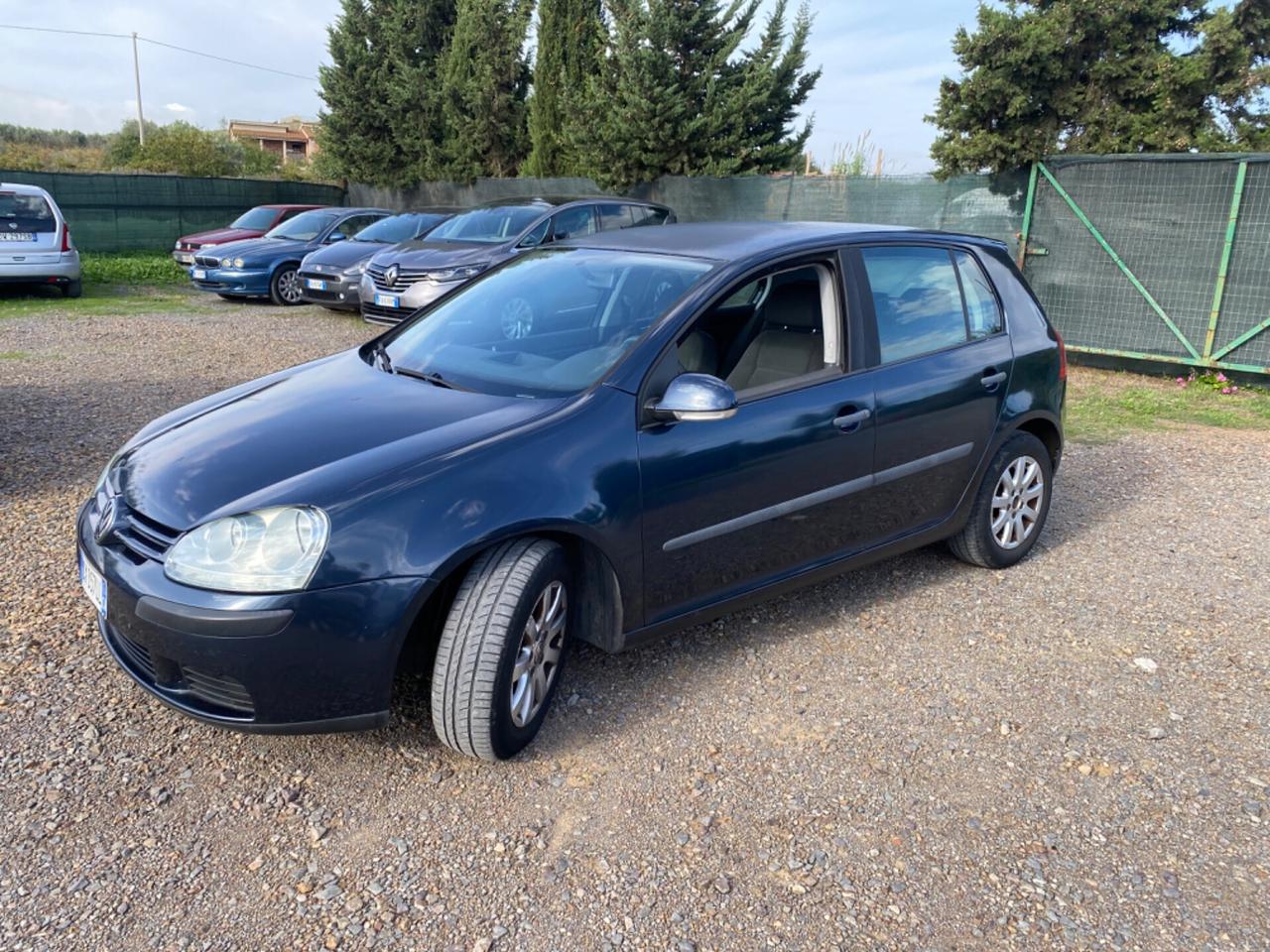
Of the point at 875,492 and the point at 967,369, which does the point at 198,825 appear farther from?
the point at 967,369

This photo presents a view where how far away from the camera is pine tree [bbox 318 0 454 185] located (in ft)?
75.4

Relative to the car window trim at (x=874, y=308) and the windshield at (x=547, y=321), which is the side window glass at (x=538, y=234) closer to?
the windshield at (x=547, y=321)

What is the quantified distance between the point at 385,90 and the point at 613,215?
14699mm

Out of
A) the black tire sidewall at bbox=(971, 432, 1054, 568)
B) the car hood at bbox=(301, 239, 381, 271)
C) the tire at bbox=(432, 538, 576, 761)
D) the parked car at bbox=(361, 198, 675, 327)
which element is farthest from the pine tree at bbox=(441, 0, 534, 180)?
the tire at bbox=(432, 538, 576, 761)

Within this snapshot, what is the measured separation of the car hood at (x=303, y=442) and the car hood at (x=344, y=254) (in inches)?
371

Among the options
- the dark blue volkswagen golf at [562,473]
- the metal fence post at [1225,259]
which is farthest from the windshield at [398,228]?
the dark blue volkswagen golf at [562,473]

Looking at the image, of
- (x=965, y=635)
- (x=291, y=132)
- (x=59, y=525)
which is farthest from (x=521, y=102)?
(x=291, y=132)

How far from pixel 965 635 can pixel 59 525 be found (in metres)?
4.31

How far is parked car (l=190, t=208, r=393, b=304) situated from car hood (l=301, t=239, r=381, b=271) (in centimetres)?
113

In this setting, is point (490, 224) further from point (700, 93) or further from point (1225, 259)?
point (1225, 259)

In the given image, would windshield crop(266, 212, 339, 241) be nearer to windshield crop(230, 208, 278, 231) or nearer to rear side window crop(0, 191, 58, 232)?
windshield crop(230, 208, 278, 231)

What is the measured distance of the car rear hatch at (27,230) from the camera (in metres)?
12.6

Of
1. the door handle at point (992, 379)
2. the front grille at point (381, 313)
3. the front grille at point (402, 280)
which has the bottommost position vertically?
the front grille at point (381, 313)

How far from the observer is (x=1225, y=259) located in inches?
348
